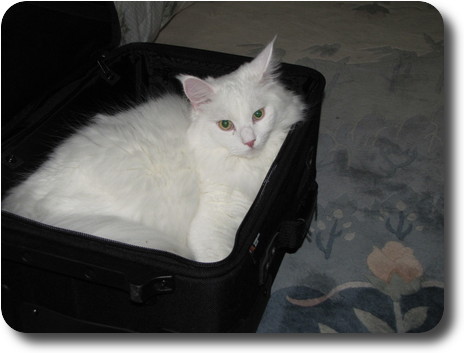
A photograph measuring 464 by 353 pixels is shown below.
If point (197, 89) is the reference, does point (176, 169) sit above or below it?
below

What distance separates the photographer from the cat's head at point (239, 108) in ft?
4.25

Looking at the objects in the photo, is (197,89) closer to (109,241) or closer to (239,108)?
(239,108)

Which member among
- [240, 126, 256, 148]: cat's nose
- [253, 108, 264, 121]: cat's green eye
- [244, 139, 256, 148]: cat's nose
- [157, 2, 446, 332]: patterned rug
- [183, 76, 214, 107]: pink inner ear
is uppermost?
[183, 76, 214, 107]: pink inner ear

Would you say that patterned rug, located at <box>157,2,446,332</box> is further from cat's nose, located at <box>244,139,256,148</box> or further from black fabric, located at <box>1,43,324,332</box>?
cat's nose, located at <box>244,139,256,148</box>

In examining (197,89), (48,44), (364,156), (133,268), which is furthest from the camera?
(364,156)

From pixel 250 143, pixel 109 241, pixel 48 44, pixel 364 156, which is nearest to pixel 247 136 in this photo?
pixel 250 143

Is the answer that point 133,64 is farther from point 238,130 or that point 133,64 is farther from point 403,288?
point 403,288

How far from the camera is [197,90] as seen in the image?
1.29m

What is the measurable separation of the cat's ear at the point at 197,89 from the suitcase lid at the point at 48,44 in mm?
538

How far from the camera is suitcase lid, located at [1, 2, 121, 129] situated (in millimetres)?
1411

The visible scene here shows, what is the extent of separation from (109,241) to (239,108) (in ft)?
1.71

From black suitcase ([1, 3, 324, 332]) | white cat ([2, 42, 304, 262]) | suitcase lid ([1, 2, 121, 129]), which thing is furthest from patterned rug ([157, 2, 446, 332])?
suitcase lid ([1, 2, 121, 129])

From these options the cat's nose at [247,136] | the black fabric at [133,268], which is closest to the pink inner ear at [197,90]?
the cat's nose at [247,136]

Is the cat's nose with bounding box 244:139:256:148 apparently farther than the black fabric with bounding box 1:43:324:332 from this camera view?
Yes
